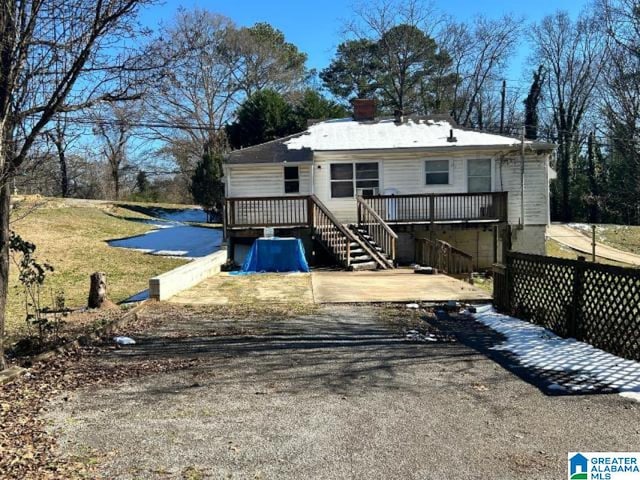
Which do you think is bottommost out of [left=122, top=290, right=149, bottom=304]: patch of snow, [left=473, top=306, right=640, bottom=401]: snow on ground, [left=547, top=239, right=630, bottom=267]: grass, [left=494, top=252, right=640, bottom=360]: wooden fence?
[left=547, top=239, right=630, bottom=267]: grass

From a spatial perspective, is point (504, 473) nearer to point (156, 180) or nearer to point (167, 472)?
point (167, 472)

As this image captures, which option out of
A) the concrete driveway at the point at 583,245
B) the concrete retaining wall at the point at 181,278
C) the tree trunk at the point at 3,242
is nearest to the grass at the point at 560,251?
the concrete driveway at the point at 583,245

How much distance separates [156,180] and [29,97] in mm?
47766

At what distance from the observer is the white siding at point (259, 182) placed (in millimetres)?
18844

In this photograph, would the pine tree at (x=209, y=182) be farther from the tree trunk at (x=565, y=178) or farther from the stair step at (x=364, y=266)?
the tree trunk at (x=565, y=178)

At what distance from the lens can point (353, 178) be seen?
19094mm

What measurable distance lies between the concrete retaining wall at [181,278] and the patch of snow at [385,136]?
22.0 ft

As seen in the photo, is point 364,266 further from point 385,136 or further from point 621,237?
point 621,237

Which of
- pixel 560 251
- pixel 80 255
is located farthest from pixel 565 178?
pixel 80 255

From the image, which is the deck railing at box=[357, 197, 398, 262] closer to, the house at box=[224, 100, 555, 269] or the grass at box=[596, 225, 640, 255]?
the house at box=[224, 100, 555, 269]

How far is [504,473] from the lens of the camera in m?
3.15

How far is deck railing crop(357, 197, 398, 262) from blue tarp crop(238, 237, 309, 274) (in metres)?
2.53

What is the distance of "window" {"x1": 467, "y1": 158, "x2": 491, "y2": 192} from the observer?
62.3ft

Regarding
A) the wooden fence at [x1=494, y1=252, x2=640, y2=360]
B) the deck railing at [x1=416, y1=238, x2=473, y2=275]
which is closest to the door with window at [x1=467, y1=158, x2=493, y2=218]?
the deck railing at [x1=416, y1=238, x2=473, y2=275]
